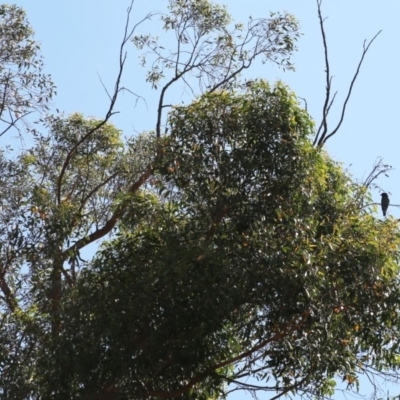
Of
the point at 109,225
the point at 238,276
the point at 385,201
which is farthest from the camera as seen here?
the point at 109,225

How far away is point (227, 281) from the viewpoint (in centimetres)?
862


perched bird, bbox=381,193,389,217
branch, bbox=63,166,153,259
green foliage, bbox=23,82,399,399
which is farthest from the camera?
perched bird, bbox=381,193,389,217

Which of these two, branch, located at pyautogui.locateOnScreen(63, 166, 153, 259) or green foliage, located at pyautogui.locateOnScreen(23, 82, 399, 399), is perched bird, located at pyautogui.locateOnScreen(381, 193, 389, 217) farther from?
branch, located at pyautogui.locateOnScreen(63, 166, 153, 259)

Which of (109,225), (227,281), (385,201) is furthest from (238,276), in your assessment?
(109,225)

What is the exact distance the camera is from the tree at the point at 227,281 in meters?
8.68

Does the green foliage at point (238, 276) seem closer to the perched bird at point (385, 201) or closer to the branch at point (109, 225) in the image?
the branch at point (109, 225)

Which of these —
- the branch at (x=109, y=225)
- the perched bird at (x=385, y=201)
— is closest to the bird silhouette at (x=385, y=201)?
the perched bird at (x=385, y=201)

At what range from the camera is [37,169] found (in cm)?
1275

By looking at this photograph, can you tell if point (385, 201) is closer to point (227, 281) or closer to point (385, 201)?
point (385, 201)

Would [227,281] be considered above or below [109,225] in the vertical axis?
below

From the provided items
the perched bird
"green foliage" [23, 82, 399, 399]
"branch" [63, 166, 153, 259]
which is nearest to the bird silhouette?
the perched bird

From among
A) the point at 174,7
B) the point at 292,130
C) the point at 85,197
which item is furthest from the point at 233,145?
the point at 174,7

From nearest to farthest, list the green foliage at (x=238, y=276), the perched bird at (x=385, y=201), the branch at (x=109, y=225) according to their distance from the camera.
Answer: the green foliage at (x=238, y=276), the branch at (x=109, y=225), the perched bird at (x=385, y=201)

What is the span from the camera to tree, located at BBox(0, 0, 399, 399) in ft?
28.5
